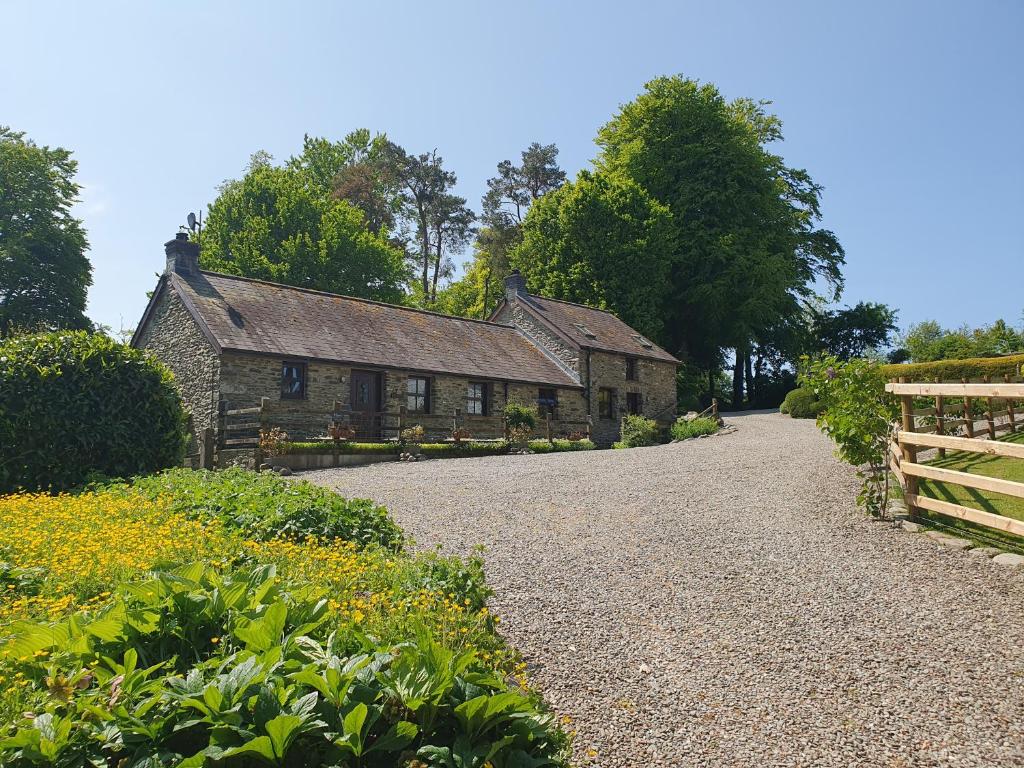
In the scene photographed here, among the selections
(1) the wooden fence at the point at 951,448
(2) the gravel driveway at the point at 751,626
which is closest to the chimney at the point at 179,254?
(2) the gravel driveway at the point at 751,626

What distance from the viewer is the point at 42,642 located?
3.57 meters

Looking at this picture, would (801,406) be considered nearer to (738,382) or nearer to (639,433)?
(639,433)

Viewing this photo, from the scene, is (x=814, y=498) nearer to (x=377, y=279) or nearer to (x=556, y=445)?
(x=556, y=445)

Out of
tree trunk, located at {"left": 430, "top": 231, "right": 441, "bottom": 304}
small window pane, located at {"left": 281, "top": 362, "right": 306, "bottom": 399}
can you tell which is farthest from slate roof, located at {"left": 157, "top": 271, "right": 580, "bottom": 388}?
tree trunk, located at {"left": 430, "top": 231, "right": 441, "bottom": 304}

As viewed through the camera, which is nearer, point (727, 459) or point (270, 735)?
point (270, 735)

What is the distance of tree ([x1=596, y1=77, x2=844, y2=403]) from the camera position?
4016 centimetres

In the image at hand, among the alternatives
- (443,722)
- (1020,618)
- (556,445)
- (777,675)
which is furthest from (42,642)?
(556,445)

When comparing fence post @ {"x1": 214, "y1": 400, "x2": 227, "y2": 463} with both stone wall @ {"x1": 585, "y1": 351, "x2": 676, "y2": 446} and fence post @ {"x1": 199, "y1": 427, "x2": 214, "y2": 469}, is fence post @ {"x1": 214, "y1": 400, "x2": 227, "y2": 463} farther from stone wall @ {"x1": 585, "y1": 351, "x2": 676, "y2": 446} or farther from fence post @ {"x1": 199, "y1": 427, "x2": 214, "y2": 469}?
stone wall @ {"x1": 585, "y1": 351, "x2": 676, "y2": 446}

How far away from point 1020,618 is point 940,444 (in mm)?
2913

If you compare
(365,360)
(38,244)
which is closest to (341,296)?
(365,360)

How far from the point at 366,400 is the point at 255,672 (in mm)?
20414

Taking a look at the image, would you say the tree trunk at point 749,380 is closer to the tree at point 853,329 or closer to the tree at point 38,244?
the tree at point 853,329

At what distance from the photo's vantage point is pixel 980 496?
9.52 m

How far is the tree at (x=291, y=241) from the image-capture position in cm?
3788
